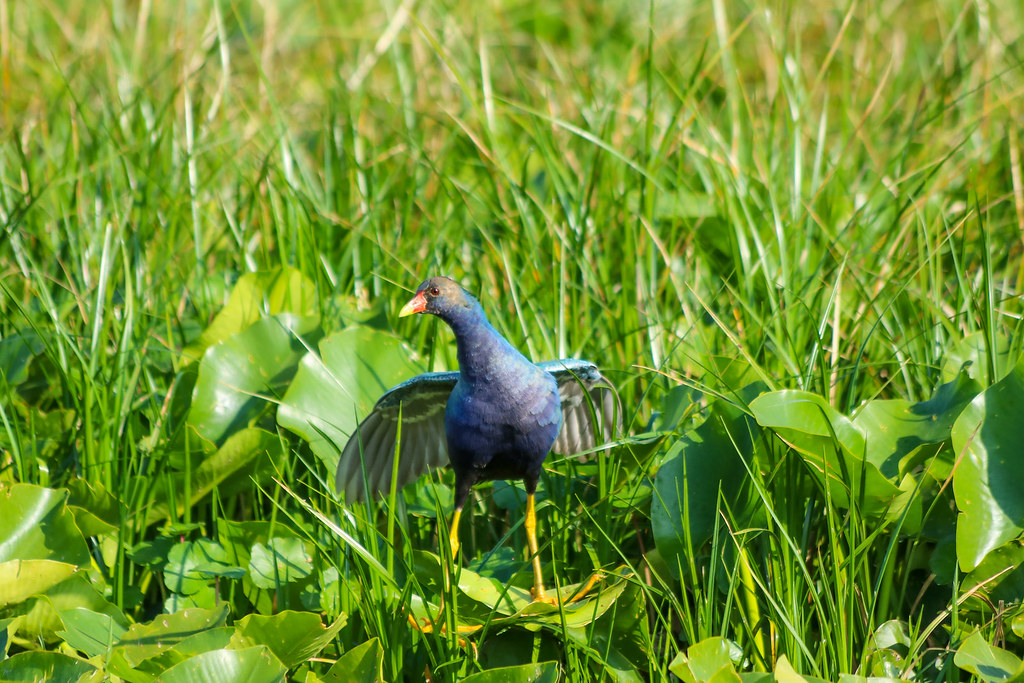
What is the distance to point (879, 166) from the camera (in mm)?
3604

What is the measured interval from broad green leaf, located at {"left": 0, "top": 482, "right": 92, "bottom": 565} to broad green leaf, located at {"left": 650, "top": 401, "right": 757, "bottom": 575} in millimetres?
1189

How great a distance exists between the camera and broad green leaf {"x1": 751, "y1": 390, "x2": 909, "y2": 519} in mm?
1868

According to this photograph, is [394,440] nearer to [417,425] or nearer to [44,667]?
[417,425]

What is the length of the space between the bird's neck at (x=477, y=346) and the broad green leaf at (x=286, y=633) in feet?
1.77

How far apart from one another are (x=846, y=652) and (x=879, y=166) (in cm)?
224

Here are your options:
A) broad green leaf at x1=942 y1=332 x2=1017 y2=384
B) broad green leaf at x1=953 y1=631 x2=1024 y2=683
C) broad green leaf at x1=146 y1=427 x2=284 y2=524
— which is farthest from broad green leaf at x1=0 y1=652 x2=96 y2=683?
broad green leaf at x1=942 y1=332 x2=1017 y2=384

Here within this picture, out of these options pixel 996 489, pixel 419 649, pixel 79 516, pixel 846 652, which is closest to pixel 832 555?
pixel 846 652

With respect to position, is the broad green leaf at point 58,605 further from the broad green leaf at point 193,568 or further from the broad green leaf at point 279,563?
the broad green leaf at point 279,563

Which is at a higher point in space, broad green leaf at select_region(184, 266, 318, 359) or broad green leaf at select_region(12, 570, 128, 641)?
broad green leaf at select_region(184, 266, 318, 359)

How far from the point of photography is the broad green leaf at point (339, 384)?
7.40 ft

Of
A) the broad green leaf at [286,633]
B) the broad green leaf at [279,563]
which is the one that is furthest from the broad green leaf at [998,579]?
the broad green leaf at [279,563]

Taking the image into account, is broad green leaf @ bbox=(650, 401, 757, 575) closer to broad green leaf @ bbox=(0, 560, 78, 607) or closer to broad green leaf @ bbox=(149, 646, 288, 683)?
broad green leaf @ bbox=(149, 646, 288, 683)

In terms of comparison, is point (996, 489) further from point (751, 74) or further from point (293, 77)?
point (293, 77)

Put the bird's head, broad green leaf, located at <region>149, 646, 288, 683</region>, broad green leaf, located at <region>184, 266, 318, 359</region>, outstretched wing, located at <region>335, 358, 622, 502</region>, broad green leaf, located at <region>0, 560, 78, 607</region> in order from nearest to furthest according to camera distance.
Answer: broad green leaf, located at <region>149, 646, 288, 683</region>, the bird's head, broad green leaf, located at <region>0, 560, 78, 607</region>, outstretched wing, located at <region>335, 358, 622, 502</region>, broad green leaf, located at <region>184, 266, 318, 359</region>
